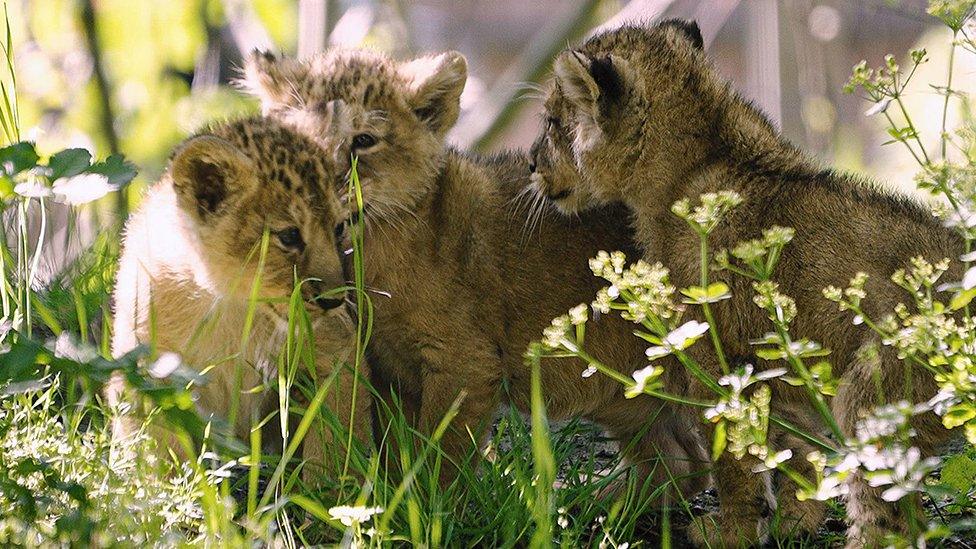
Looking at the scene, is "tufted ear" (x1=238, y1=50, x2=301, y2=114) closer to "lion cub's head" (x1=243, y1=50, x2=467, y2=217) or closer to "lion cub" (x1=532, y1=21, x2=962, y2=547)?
"lion cub's head" (x1=243, y1=50, x2=467, y2=217)

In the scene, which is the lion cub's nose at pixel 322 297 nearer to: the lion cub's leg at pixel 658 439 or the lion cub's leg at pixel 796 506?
the lion cub's leg at pixel 658 439

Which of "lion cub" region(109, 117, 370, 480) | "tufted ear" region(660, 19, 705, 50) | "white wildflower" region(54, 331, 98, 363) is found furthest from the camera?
→ "tufted ear" region(660, 19, 705, 50)

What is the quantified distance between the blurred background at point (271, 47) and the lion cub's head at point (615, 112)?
2160 mm

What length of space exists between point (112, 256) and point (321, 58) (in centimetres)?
170

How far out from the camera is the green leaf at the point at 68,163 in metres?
3.39

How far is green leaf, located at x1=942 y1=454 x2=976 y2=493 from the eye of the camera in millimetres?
3482

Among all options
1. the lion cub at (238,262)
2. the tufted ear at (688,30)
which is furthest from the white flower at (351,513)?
the tufted ear at (688,30)

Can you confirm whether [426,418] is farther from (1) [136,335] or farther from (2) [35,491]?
(2) [35,491]

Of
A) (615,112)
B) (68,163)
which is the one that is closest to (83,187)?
(68,163)

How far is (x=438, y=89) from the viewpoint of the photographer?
5.21 m

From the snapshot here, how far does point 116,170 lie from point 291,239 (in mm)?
1042

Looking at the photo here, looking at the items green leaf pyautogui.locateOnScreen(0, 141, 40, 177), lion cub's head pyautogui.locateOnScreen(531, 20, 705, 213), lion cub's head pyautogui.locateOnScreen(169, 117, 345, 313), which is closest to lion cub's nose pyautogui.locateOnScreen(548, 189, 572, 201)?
lion cub's head pyautogui.locateOnScreen(531, 20, 705, 213)

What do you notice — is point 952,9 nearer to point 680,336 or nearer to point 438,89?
point 680,336

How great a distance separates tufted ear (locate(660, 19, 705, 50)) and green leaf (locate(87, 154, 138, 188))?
2.41 meters
